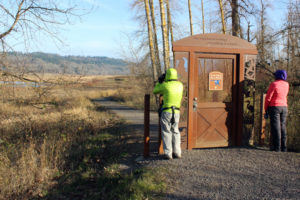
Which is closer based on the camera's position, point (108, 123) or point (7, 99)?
point (7, 99)

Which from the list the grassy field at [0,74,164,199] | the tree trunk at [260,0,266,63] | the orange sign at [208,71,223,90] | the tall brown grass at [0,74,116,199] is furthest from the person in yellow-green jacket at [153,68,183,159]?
the tree trunk at [260,0,266,63]

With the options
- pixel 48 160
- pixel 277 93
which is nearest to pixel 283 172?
pixel 277 93

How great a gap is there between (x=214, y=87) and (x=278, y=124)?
172 centimetres

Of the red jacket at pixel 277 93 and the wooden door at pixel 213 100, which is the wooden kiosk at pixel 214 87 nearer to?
the wooden door at pixel 213 100

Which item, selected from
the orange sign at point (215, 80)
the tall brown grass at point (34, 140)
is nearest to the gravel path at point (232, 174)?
the orange sign at point (215, 80)

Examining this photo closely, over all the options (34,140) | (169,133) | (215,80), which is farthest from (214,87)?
(34,140)

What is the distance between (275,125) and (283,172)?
130 centimetres

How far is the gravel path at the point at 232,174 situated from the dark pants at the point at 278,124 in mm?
285

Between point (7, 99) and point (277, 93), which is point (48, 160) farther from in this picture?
point (277, 93)

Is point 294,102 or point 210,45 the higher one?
point 210,45

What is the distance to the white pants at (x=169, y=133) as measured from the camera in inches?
207

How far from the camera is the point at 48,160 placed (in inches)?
255

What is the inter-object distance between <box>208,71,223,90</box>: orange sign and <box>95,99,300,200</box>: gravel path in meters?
1.61

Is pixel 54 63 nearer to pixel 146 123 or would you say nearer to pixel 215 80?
pixel 146 123
